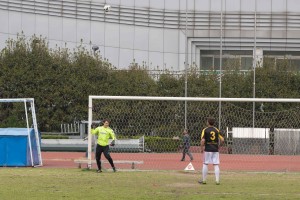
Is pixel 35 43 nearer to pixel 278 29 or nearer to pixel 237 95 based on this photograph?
pixel 237 95

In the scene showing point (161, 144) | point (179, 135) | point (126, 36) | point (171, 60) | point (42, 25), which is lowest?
point (161, 144)

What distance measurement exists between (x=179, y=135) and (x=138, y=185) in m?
10.7

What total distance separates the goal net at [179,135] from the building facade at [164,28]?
2627 cm

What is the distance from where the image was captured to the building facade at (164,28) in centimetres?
5506

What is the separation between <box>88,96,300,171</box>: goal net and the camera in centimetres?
2653

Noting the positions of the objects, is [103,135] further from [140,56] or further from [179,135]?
[140,56]

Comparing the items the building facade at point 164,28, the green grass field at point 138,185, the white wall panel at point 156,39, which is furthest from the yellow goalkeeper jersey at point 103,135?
the white wall panel at point 156,39

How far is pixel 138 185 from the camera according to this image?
1791 centimetres

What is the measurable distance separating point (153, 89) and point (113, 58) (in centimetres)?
1283

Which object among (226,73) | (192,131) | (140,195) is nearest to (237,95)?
(226,73)

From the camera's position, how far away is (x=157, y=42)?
5725cm

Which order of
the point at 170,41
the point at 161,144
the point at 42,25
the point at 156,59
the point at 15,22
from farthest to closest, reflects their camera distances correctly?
the point at 156,59 → the point at 170,41 → the point at 42,25 → the point at 15,22 → the point at 161,144

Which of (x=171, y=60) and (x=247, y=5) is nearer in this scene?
(x=247, y=5)

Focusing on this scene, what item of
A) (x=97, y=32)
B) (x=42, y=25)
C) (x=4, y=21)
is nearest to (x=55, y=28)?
(x=42, y=25)
